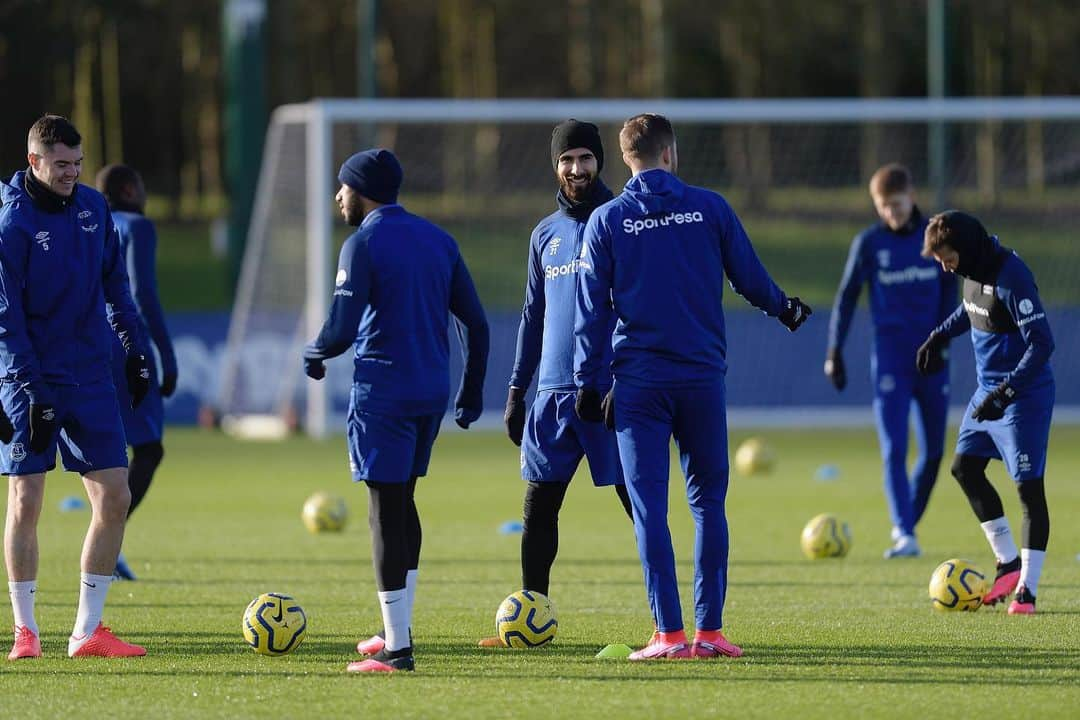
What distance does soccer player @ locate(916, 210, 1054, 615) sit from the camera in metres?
9.21

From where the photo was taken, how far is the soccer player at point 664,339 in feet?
25.6

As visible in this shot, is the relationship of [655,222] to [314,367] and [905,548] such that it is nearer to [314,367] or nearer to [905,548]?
[314,367]

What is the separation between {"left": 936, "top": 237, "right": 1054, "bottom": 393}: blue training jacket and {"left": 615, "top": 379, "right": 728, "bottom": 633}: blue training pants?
2.01 meters

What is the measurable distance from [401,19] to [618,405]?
144ft

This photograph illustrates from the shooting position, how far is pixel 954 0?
4500cm

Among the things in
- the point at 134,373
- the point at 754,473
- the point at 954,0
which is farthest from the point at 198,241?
the point at 134,373

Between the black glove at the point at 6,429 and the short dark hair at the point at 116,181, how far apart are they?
Result: 114 inches

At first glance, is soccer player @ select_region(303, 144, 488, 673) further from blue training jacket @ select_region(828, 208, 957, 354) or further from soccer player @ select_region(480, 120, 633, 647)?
blue training jacket @ select_region(828, 208, 957, 354)

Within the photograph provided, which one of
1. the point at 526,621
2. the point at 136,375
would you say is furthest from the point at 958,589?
the point at 136,375

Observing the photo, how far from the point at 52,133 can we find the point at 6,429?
1.22 meters

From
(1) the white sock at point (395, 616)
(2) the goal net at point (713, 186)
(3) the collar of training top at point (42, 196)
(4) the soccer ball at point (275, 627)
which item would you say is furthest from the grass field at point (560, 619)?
(2) the goal net at point (713, 186)

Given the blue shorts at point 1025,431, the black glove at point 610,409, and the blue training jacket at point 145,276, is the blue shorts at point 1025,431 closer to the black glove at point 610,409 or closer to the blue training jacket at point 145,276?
the black glove at point 610,409

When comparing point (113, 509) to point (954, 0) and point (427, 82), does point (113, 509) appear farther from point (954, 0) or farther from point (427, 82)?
point (427, 82)

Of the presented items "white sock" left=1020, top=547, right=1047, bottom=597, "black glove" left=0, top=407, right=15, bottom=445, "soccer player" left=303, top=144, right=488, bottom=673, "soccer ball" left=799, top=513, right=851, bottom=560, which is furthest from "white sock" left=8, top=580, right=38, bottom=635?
"soccer ball" left=799, top=513, right=851, bottom=560
